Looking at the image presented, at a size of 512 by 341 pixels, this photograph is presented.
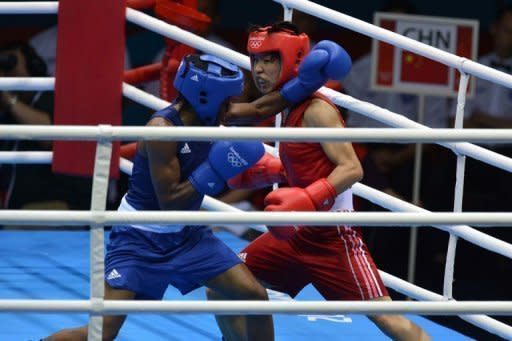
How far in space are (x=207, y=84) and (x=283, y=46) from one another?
0.40 meters

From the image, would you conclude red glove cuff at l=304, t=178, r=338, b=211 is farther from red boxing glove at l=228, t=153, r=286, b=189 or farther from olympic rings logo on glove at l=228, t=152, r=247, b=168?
red boxing glove at l=228, t=153, r=286, b=189

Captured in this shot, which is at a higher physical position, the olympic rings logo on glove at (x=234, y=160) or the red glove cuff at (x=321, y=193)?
A: the olympic rings logo on glove at (x=234, y=160)

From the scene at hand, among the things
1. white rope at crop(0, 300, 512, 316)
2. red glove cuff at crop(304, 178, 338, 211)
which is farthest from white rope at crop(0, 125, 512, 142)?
red glove cuff at crop(304, 178, 338, 211)

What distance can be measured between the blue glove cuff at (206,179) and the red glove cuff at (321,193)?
0.26 m

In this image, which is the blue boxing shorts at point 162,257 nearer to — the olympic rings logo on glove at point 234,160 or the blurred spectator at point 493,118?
the olympic rings logo on glove at point 234,160

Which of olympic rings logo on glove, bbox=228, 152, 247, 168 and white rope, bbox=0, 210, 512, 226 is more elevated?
olympic rings logo on glove, bbox=228, 152, 247, 168

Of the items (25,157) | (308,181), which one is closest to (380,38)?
(308,181)

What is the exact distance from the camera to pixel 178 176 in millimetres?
3369

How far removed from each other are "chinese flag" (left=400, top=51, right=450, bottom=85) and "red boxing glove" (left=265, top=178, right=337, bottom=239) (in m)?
2.78

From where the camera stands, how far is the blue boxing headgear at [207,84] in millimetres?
3395

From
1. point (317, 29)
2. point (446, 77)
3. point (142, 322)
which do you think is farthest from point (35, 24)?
point (142, 322)

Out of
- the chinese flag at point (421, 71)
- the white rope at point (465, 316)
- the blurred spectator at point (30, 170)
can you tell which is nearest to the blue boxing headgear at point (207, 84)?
the white rope at point (465, 316)

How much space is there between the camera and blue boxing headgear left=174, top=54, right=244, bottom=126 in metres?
3.39

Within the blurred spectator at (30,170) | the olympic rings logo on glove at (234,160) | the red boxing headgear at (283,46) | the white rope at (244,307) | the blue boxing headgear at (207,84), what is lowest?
the blurred spectator at (30,170)
